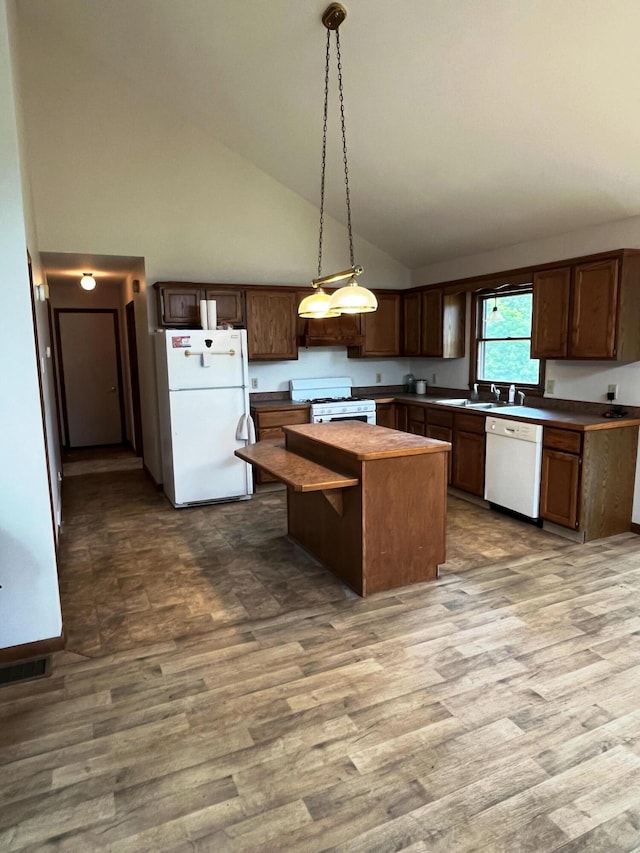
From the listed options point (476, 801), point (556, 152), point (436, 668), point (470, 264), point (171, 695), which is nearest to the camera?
point (476, 801)

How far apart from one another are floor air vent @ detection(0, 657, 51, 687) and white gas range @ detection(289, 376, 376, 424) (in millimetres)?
3341

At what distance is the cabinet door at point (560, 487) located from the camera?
156 inches

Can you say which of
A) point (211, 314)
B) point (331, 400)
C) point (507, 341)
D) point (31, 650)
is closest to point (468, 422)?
point (507, 341)

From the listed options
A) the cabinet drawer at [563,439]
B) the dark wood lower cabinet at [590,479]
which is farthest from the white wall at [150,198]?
the dark wood lower cabinet at [590,479]

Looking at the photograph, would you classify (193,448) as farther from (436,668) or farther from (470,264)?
(470,264)

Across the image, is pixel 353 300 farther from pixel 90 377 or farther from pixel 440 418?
pixel 90 377

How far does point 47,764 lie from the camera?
1.95 metres

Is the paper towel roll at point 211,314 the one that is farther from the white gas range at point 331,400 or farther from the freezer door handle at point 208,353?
the white gas range at point 331,400

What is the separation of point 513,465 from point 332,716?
291cm

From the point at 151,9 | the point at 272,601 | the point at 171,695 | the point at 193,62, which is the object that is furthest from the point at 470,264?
the point at 171,695

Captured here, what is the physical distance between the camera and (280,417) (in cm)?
549

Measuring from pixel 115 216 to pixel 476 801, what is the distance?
5320 millimetres

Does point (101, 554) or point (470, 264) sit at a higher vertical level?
point (470, 264)

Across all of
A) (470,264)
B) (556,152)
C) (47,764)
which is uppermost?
(556,152)
